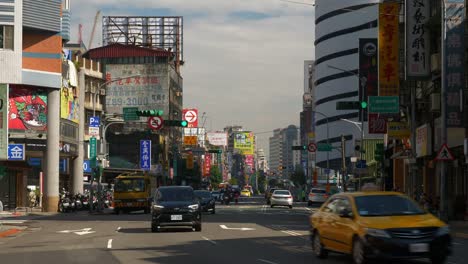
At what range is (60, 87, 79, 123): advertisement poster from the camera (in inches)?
2494

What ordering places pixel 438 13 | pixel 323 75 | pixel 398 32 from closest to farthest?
pixel 438 13 < pixel 398 32 < pixel 323 75

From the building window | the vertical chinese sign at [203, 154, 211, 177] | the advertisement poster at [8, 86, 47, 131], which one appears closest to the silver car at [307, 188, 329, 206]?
the advertisement poster at [8, 86, 47, 131]

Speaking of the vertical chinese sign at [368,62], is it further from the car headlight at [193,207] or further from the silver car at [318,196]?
the car headlight at [193,207]

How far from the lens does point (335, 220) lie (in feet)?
56.4

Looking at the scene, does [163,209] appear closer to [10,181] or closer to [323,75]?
[10,181]

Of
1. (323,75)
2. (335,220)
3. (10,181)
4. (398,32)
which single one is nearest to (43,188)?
(10,181)

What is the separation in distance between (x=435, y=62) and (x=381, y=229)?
29.9 m

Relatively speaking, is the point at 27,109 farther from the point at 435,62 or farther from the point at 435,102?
the point at 435,62

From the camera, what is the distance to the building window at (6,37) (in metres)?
52.7

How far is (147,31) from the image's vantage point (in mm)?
134750

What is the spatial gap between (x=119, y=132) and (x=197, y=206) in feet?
283

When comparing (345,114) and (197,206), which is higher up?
(345,114)

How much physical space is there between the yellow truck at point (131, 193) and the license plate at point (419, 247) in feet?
121

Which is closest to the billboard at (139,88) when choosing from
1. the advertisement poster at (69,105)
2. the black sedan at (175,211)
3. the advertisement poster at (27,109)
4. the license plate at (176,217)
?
the advertisement poster at (69,105)
